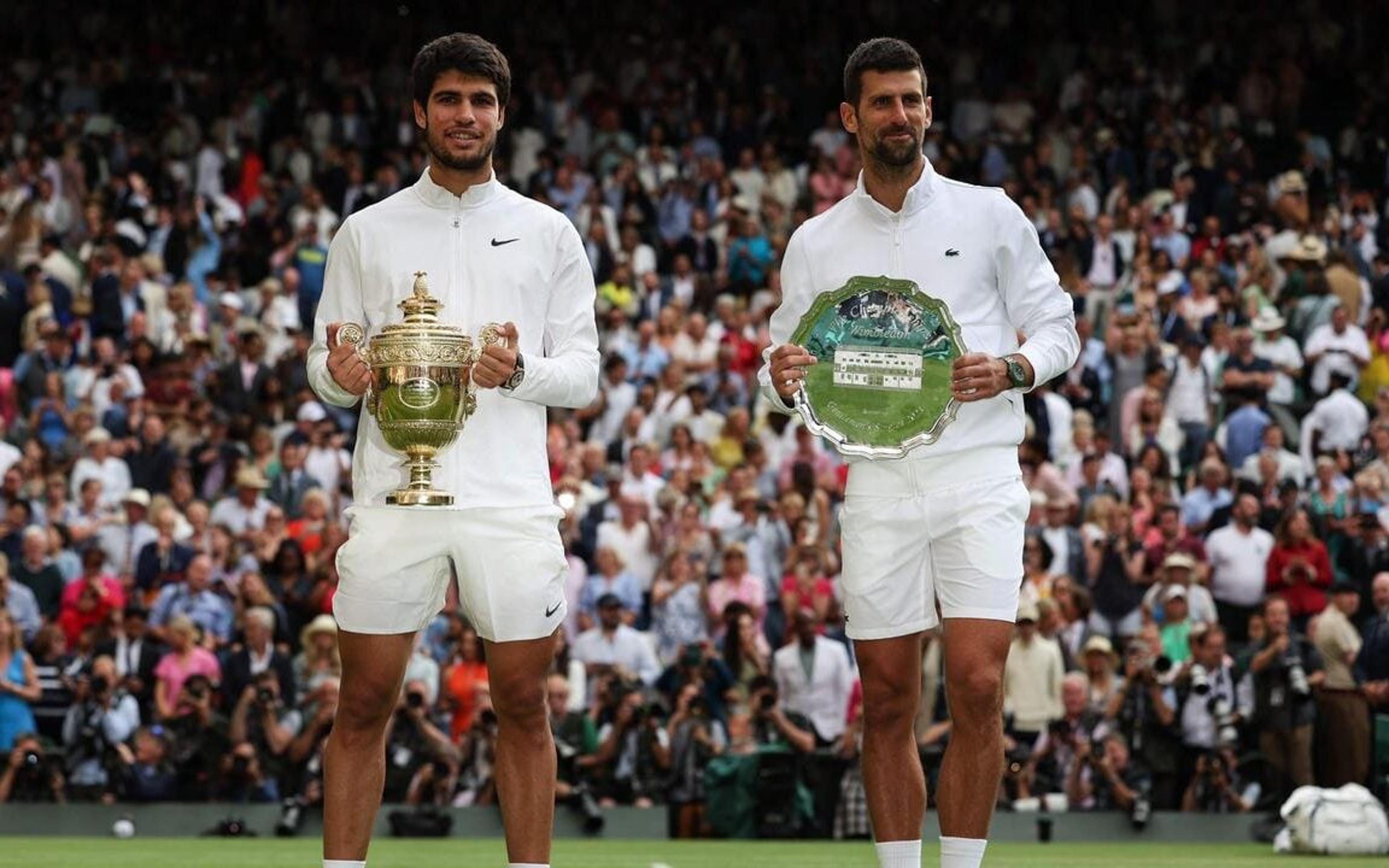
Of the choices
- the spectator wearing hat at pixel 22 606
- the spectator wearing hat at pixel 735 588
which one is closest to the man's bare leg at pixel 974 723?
the spectator wearing hat at pixel 735 588

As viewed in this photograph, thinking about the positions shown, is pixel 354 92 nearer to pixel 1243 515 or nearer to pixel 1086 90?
pixel 1086 90

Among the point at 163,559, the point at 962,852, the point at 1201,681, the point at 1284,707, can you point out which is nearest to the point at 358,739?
the point at 962,852

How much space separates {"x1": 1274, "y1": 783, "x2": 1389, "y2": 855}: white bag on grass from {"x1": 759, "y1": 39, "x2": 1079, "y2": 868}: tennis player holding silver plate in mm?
7607

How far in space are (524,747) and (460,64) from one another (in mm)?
2027

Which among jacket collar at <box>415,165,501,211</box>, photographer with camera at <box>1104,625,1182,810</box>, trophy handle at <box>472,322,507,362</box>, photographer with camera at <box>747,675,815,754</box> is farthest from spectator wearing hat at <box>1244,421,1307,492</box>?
trophy handle at <box>472,322,507,362</box>

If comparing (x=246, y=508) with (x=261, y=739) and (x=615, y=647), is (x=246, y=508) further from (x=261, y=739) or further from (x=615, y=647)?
(x=615, y=647)

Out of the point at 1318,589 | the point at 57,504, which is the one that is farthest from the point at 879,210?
the point at 57,504

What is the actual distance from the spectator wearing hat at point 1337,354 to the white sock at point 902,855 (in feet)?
50.8

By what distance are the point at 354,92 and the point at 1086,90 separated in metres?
8.29

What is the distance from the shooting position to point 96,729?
17.7 metres

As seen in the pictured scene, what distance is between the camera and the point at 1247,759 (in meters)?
17.7

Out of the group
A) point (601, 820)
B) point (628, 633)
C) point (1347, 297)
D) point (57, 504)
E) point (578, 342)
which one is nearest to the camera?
point (578, 342)

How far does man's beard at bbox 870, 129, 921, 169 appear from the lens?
8.00m

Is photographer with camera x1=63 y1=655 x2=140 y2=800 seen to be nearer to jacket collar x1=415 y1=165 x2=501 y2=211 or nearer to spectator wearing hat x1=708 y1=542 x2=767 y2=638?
spectator wearing hat x1=708 y1=542 x2=767 y2=638
